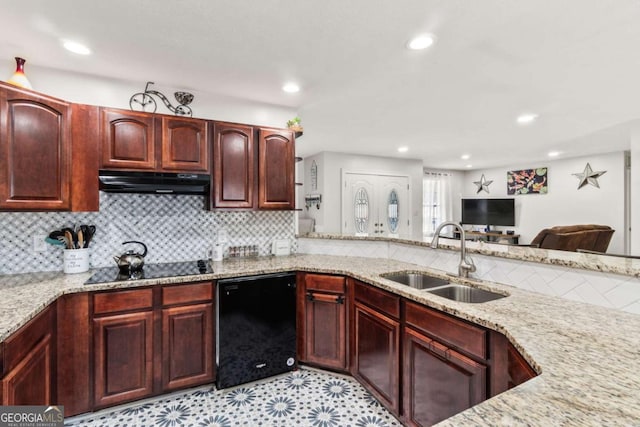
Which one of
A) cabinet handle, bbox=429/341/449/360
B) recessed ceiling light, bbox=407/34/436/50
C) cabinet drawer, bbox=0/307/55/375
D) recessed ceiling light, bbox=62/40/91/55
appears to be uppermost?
recessed ceiling light, bbox=62/40/91/55

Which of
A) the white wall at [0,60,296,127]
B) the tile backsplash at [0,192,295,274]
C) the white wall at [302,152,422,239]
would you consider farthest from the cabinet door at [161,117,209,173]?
the white wall at [302,152,422,239]

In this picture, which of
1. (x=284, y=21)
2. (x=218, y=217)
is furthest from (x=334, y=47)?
(x=218, y=217)

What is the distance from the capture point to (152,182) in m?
2.29

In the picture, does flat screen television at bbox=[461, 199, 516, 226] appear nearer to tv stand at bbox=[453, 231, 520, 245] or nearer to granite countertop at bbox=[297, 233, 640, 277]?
tv stand at bbox=[453, 231, 520, 245]

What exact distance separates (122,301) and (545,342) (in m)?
2.34

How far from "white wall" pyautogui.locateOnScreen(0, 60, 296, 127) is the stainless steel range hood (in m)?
0.64

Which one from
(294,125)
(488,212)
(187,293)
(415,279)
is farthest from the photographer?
(488,212)

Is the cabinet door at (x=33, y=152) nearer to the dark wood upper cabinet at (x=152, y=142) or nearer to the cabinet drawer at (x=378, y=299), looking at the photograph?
the dark wood upper cabinet at (x=152, y=142)

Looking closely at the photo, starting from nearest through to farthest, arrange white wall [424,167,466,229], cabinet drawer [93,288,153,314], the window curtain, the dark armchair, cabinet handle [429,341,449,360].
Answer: cabinet handle [429,341,449,360] → cabinet drawer [93,288,153,314] → the dark armchair → the window curtain → white wall [424,167,466,229]

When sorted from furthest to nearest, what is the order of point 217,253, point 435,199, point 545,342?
point 435,199 → point 217,253 → point 545,342

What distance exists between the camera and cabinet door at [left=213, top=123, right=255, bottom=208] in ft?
8.41

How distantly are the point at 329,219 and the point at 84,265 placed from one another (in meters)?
4.00

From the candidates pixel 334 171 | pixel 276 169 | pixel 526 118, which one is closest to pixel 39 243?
pixel 276 169

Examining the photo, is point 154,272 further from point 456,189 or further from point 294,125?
point 456,189
